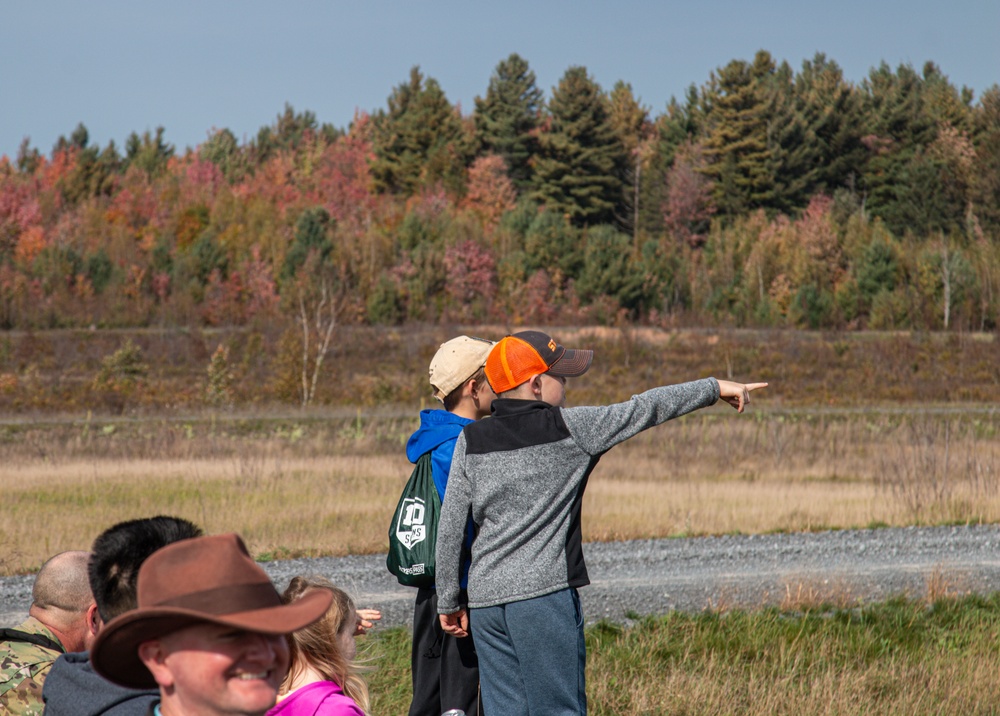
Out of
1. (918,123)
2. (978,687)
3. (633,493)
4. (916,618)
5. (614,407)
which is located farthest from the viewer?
(918,123)

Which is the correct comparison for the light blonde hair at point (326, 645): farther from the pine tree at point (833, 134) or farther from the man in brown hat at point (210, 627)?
the pine tree at point (833, 134)

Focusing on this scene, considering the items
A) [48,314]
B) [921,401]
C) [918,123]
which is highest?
[918,123]

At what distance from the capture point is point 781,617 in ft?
24.8

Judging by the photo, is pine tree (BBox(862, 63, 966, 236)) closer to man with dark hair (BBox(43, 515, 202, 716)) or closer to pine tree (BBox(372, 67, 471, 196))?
pine tree (BBox(372, 67, 471, 196))

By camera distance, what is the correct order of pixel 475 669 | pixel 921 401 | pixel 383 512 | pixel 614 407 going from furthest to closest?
pixel 921 401, pixel 383 512, pixel 475 669, pixel 614 407

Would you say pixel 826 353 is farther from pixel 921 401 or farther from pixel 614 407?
pixel 614 407

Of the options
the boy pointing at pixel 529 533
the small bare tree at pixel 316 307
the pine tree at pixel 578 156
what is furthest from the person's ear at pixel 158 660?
the pine tree at pixel 578 156

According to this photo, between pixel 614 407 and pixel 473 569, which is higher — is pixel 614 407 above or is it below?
above

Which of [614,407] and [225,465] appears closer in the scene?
[614,407]

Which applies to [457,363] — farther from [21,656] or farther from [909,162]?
[909,162]

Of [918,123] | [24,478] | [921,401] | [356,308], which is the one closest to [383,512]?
[24,478]

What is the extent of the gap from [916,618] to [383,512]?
6.73m

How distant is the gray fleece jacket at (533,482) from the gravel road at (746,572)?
469 centimetres

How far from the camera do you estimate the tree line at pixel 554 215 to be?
49.6 meters
